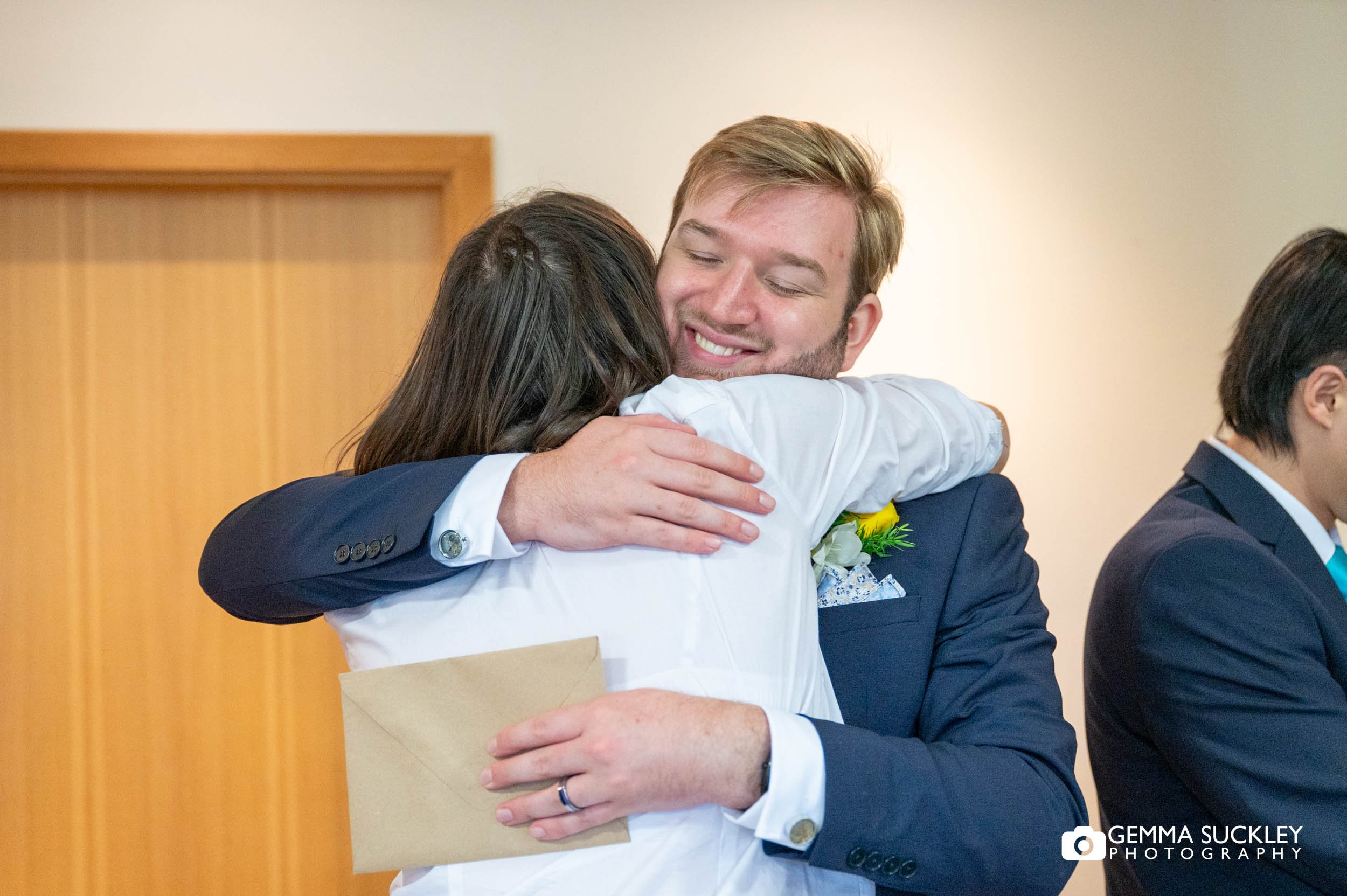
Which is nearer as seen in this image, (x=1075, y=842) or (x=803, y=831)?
(x=803, y=831)

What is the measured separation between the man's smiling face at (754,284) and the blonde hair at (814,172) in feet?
0.07

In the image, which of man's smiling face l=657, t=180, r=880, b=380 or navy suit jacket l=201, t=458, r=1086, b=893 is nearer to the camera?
navy suit jacket l=201, t=458, r=1086, b=893

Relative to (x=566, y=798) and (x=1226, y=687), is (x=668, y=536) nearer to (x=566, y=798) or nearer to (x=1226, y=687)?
(x=566, y=798)

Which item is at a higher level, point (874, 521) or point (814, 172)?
point (814, 172)

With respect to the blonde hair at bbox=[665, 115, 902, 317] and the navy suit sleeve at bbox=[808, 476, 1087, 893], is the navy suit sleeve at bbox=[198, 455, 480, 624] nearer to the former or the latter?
the navy suit sleeve at bbox=[808, 476, 1087, 893]

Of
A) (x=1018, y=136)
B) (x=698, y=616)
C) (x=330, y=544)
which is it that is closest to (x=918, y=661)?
(x=698, y=616)

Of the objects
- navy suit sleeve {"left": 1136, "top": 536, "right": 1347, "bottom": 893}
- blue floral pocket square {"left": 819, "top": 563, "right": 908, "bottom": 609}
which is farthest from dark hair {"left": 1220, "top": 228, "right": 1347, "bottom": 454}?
blue floral pocket square {"left": 819, "top": 563, "right": 908, "bottom": 609}

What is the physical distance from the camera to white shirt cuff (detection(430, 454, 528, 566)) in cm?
107

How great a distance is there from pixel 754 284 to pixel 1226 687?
0.84m

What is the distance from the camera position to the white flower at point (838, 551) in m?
1.23

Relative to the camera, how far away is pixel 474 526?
1073 mm

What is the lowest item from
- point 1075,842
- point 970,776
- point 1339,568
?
point 1075,842

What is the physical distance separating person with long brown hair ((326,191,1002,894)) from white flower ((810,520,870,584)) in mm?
45

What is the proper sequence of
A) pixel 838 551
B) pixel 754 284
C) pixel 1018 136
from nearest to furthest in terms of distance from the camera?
pixel 838 551 → pixel 754 284 → pixel 1018 136
